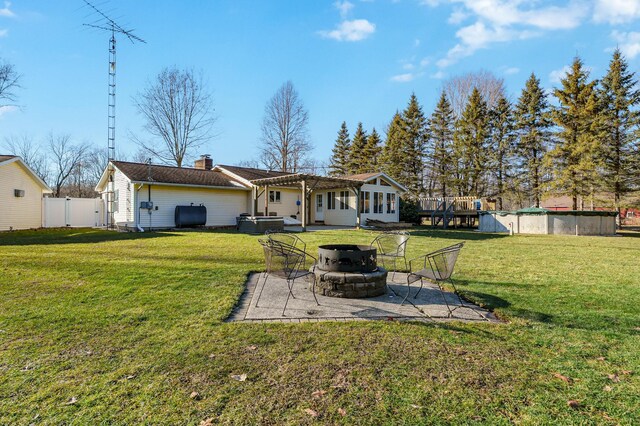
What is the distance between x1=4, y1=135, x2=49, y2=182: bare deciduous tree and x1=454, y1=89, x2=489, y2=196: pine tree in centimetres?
4230

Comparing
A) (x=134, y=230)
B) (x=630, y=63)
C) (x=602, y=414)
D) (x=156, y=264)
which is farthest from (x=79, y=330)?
(x=630, y=63)

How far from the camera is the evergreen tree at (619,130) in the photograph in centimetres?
2209

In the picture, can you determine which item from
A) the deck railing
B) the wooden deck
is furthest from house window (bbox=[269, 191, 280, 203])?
the deck railing

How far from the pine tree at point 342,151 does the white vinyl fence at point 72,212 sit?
24070 millimetres

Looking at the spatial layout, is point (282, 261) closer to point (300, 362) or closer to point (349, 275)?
point (349, 275)

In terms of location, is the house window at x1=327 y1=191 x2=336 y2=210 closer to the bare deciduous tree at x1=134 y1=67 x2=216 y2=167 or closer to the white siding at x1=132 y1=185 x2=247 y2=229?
the white siding at x1=132 y1=185 x2=247 y2=229

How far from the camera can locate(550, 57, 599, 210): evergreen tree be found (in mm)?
22531

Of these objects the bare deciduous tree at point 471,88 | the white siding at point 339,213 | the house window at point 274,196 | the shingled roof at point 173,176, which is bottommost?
the white siding at point 339,213

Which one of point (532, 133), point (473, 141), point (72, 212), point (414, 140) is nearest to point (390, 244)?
point (72, 212)

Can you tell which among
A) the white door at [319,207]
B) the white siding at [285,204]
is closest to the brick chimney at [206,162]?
the white siding at [285,204]

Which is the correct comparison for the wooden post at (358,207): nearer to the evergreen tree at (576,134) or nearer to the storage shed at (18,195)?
the evergreen tree at (576,134)

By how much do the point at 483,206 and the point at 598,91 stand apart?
11.0 meters

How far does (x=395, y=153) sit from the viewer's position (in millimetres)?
33906

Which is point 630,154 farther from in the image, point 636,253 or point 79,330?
point 79,330
